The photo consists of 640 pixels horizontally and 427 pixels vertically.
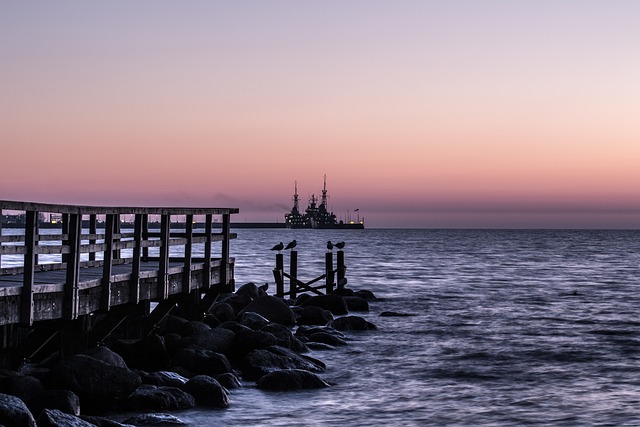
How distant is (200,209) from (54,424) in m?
8.28

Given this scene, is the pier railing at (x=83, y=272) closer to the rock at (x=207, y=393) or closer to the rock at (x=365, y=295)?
the rock at (x=207, y=393)

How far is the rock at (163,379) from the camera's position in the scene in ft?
43.5

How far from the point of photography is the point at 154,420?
11.8 meters

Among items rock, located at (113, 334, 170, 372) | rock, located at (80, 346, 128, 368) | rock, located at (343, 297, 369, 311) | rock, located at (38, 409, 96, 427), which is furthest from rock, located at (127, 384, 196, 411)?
rock, located at (343, 297, 369, 311)

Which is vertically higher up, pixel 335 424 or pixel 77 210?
pixel 77 210

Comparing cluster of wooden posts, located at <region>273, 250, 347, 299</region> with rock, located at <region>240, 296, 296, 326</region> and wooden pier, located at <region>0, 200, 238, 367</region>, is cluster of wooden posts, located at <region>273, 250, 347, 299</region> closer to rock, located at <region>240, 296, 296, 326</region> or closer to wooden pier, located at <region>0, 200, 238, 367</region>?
rock, located at <region>240, 296, 296, 326</region>

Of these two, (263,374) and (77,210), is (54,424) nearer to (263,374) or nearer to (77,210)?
(77,210)

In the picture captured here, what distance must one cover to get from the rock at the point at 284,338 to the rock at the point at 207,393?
13.1 feet

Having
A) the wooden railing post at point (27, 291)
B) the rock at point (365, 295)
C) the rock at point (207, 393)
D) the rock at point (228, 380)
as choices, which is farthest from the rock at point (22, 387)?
the rock at point (365, 295)

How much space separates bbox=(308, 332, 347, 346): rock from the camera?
20.4 metres

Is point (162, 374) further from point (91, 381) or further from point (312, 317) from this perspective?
point (312, 317)

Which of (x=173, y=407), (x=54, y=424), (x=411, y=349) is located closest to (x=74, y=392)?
(x=173, y=407)

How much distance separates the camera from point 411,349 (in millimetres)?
21328

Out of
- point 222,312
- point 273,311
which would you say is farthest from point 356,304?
point 222,312
